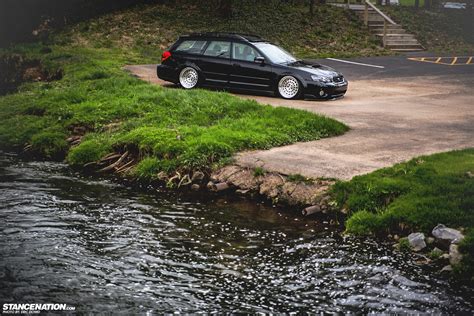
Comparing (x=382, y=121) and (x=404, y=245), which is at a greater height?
(x=382, y=121)

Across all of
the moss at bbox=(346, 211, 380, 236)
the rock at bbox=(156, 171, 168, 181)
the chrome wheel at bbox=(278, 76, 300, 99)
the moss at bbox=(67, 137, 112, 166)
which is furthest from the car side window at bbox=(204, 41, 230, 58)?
the moss at bbox=(346, 211, 380, 236)

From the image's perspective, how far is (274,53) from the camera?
61.7 feet

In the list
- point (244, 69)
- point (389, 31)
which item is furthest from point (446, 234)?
point (389, 31)

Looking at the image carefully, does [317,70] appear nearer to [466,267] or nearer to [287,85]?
[287,85]

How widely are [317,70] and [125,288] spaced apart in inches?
465

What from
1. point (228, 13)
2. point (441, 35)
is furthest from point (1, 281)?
point (441, 35)

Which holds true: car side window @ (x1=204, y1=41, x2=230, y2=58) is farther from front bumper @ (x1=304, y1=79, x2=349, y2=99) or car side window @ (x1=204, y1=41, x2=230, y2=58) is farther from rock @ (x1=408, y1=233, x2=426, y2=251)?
rock @ (x1=408, y1=233, x2=426, y2=251)

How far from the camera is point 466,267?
826 cm

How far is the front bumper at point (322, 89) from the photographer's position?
1797 cm

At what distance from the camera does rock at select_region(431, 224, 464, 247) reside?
8.81 metres

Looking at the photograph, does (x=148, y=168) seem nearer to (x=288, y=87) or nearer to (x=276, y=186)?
(x=276, y=186)

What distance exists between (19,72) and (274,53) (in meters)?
9.46

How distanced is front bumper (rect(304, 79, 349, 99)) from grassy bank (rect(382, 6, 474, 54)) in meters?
16.0

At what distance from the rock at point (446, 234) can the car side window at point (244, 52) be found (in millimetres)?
10216
